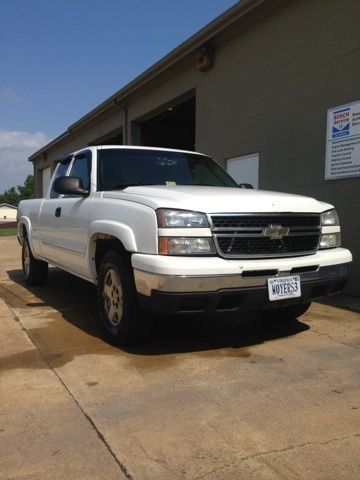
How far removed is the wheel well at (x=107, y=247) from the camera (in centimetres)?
477

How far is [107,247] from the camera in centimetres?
523

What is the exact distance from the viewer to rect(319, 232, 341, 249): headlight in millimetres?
4992

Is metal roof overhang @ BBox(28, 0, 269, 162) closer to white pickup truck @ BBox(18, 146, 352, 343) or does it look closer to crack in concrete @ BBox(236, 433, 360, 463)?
white pickup truck @ BBox(18, 146, 352, 343)

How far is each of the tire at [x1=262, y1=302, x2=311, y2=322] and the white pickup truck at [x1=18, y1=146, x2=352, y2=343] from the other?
0.7 inches

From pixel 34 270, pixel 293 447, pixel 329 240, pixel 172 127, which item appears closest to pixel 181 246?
pixel 329 240

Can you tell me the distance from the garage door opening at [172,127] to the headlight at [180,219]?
9.16 m

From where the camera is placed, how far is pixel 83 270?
18.9 ft

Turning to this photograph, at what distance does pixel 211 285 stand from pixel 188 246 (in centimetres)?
36

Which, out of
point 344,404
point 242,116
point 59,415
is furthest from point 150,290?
point 242,116

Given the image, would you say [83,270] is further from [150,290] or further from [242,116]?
[242,116]

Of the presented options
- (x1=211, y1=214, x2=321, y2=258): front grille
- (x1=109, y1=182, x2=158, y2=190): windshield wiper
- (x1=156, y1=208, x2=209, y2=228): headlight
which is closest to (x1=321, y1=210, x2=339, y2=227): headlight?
(x1=211, y1=214, x2=321, y2=258): front grille

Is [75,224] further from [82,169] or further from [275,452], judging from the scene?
[275,452]

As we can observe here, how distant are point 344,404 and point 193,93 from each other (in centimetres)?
957

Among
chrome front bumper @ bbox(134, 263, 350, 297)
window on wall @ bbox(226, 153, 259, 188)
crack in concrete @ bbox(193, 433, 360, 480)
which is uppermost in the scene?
window on wall @ bbox(226, 153, 259, 188)
